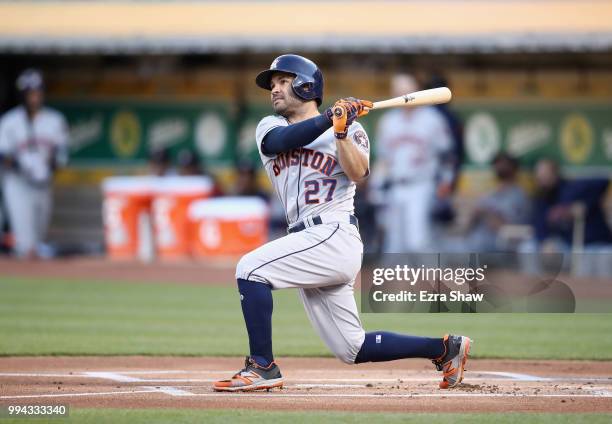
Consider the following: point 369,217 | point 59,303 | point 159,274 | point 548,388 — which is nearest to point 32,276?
point 159,274

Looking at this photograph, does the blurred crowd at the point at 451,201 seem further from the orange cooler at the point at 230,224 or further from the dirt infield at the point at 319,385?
the dirt infield at the point at 319,385

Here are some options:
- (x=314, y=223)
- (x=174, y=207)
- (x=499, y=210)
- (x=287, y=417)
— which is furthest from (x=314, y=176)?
(x=174, y=207)

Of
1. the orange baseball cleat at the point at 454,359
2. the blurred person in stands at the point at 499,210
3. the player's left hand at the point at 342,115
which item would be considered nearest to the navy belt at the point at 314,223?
the player's left hand at the point at 342,115

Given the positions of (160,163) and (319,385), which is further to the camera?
(160,163)

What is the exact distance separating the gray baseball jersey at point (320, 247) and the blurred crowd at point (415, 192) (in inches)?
242

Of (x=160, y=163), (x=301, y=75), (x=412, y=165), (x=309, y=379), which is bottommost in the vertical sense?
(x=309, y=379)

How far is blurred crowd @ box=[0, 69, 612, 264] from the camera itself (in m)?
13.3

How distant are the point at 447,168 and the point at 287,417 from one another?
330 inches

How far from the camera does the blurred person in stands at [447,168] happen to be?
13430 millimetres

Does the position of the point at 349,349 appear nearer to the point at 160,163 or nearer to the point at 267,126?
the point at 267,126

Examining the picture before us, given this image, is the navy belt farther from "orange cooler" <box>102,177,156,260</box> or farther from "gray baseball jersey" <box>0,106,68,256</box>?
"orange cooler" <box>102,177,156,260</box>

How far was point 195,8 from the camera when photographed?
17516 mm

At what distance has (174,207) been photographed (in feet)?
53.4

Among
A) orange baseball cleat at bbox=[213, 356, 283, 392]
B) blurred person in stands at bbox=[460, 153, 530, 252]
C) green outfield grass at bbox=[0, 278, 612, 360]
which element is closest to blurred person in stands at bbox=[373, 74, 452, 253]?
green outfield grass at bbox=[0, 278, 612, 360]
